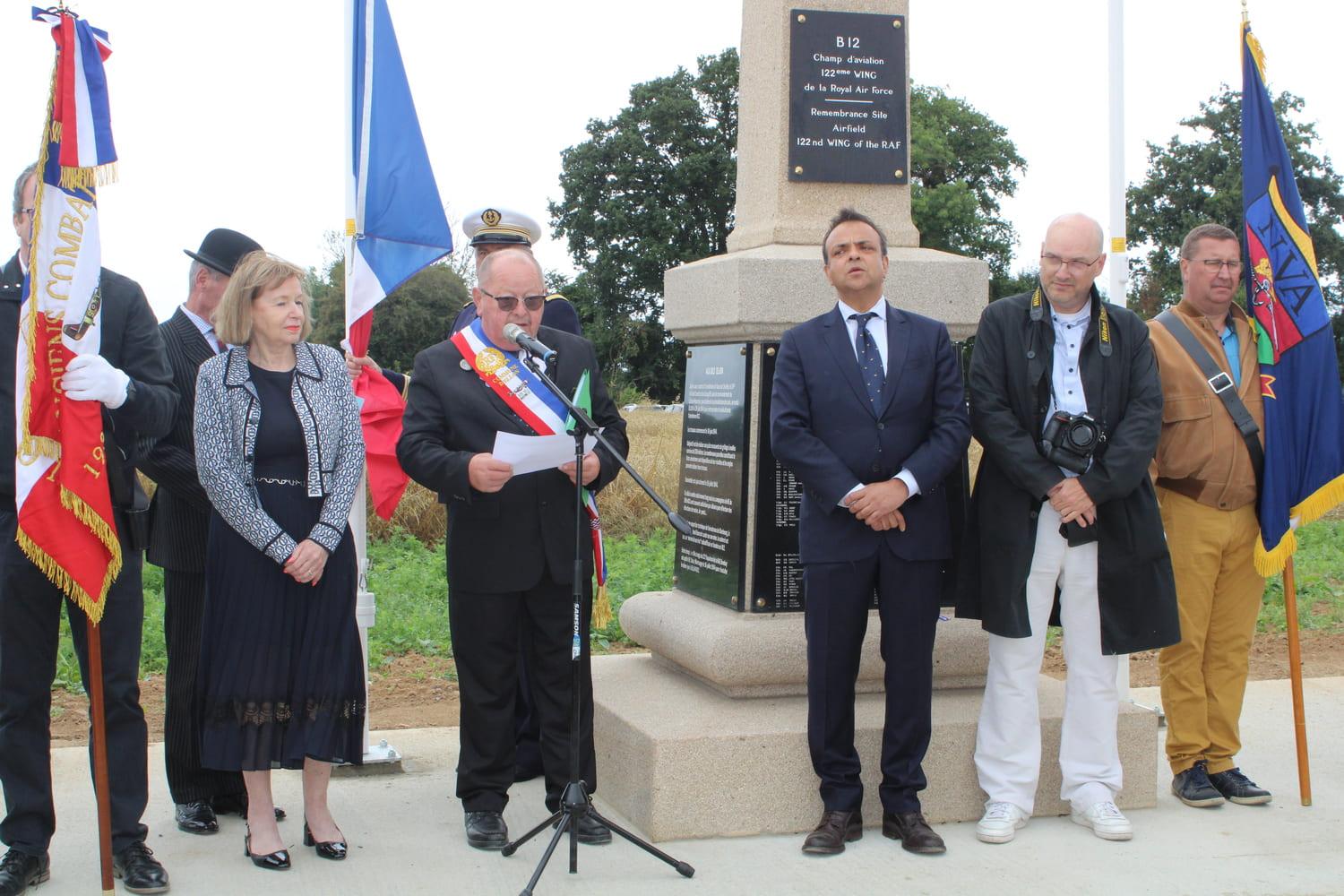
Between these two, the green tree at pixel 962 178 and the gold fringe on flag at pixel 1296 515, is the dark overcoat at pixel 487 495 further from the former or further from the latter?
the green tree at pixel 962 178

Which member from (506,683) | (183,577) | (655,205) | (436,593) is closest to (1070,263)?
(506,683)

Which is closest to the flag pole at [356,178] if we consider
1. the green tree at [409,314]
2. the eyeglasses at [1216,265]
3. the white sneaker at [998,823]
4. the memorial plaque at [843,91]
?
the memorial plaque at [843,91]

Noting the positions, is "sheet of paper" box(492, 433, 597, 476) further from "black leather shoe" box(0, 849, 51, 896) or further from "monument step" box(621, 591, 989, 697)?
"black leather shoe" box(0, 849, 51, 896)

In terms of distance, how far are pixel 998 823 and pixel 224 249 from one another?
3348 millimetres

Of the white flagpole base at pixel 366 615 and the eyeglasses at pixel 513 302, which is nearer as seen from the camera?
the eyeglasses at pixel 513 302

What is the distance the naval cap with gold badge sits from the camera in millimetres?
5793

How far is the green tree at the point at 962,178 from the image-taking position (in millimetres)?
39531

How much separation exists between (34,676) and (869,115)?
3562mm

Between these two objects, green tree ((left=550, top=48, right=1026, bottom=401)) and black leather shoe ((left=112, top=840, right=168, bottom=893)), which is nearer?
black leather shoe ((left=112, top=840, right=168, bottom=893))

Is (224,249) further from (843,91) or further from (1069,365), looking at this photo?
(1069,365)

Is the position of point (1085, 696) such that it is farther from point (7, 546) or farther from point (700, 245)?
point (700, 245)

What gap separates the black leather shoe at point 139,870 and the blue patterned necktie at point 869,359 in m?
2.69

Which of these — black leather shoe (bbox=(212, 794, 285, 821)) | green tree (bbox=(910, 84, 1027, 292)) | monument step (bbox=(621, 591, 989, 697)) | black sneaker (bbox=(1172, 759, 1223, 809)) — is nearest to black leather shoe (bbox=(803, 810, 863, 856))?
monument step (bbox=(621, 591, 989, 697))

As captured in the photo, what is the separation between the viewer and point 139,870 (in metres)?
4.05
